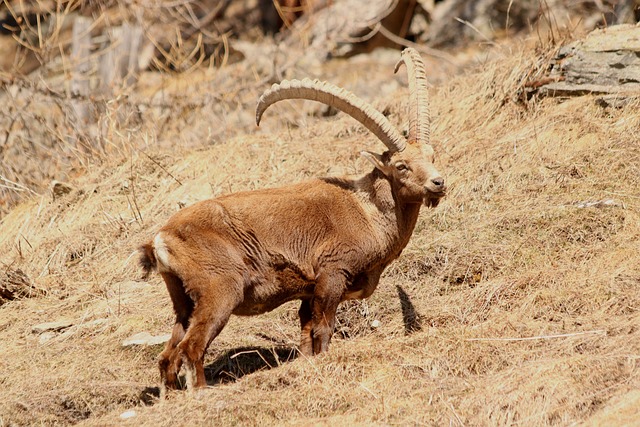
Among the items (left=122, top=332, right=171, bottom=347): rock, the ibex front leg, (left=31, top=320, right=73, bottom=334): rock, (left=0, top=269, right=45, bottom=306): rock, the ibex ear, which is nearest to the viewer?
the ibex front leg

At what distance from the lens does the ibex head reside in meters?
8.15

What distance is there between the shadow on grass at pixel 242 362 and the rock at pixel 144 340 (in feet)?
2.15

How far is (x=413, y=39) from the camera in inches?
916

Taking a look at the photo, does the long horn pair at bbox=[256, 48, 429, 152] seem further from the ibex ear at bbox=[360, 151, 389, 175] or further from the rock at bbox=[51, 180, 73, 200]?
the rock at bbox=[51, 180, 73, 200]

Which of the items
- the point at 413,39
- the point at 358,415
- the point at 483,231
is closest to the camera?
the point at 358,415

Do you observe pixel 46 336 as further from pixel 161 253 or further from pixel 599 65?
pixel 599 65

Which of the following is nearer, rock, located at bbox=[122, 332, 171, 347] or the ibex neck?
the ibex neck

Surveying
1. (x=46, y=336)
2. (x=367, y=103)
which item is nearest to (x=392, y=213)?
(x=367, y=103)

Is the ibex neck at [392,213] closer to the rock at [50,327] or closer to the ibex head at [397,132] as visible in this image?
the ibex head at [397,132]

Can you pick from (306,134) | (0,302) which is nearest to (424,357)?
(0,302)

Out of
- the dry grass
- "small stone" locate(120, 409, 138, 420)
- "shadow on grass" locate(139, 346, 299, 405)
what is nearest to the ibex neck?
the dry grass

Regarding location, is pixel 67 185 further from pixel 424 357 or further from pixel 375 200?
pixel 424 357

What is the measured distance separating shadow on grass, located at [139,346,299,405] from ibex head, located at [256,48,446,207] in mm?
1908

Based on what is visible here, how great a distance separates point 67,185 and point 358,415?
773 cm
